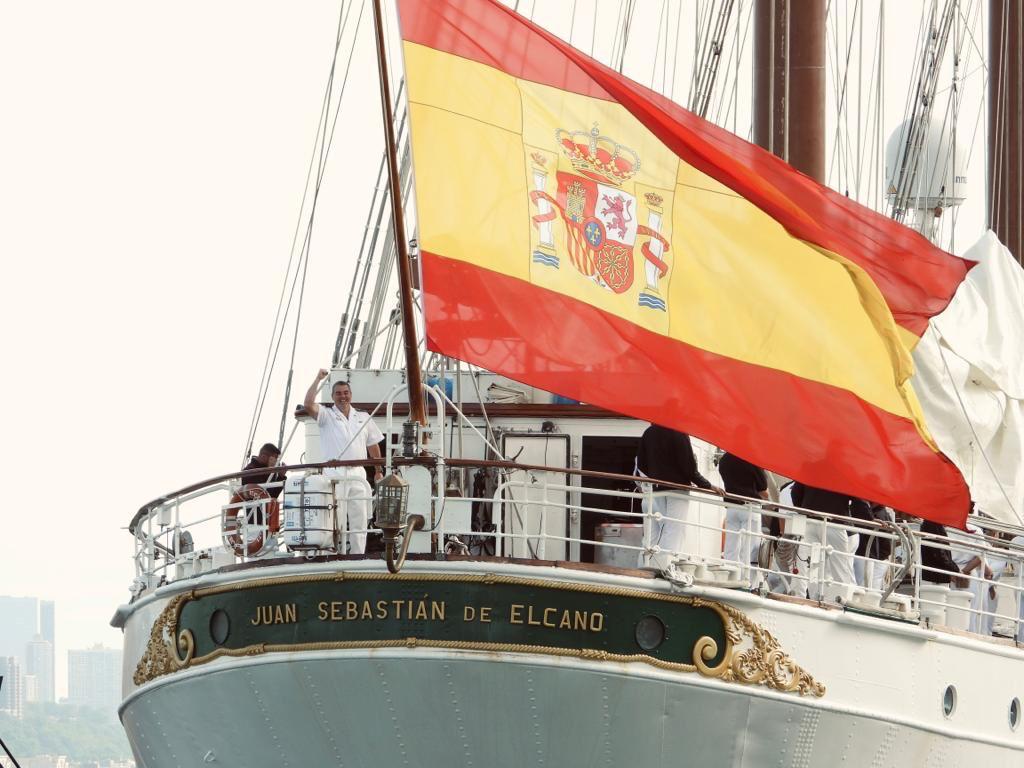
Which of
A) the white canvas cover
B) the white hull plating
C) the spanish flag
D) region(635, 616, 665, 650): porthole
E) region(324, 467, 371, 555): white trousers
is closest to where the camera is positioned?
the white hull plating

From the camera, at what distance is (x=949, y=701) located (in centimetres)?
1858

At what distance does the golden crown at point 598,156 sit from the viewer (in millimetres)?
17297

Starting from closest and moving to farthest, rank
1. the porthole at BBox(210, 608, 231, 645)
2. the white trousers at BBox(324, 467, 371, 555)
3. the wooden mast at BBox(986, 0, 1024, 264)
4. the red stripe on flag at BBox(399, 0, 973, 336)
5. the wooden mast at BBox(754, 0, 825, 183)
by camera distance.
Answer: the white trousers at BBox(324, 467, 371, 555), the porthole at BBox(210, 608, 231, 645), the red stripe on flag at BBox(399, 0, 973, 336), the wooden mast at BBox(754, 0, 825, 183), the wooden mast at BBox(986, 0, 1024, 264)

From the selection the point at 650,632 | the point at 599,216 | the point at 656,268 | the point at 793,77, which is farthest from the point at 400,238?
the point at 793,77

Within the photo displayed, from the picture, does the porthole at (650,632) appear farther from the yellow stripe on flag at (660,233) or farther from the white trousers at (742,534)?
the yellow stripe on flag at (660,233)

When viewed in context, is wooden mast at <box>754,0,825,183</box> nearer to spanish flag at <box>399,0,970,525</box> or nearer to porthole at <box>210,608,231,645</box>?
spanish flag at <box>399,0,970,525</box>

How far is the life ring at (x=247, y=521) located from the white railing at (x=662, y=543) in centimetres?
2

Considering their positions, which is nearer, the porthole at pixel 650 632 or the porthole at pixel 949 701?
the porthole at pixel 650 632

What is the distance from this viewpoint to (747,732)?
16.5m

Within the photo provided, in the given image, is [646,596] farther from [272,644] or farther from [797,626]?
[272,644]

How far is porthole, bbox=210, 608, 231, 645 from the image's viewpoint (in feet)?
54.9

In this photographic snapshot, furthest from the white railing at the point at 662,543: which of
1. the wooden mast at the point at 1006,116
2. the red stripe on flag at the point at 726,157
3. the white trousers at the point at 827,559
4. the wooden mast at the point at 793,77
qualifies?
the wooden mast at the point at 1006,116

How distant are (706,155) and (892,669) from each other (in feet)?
15.7

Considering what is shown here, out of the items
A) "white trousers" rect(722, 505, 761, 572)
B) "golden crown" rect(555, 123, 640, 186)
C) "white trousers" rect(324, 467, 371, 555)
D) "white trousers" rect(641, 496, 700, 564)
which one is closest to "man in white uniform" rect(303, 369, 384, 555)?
"white trousers" rect(324, 467, 371, 555)
